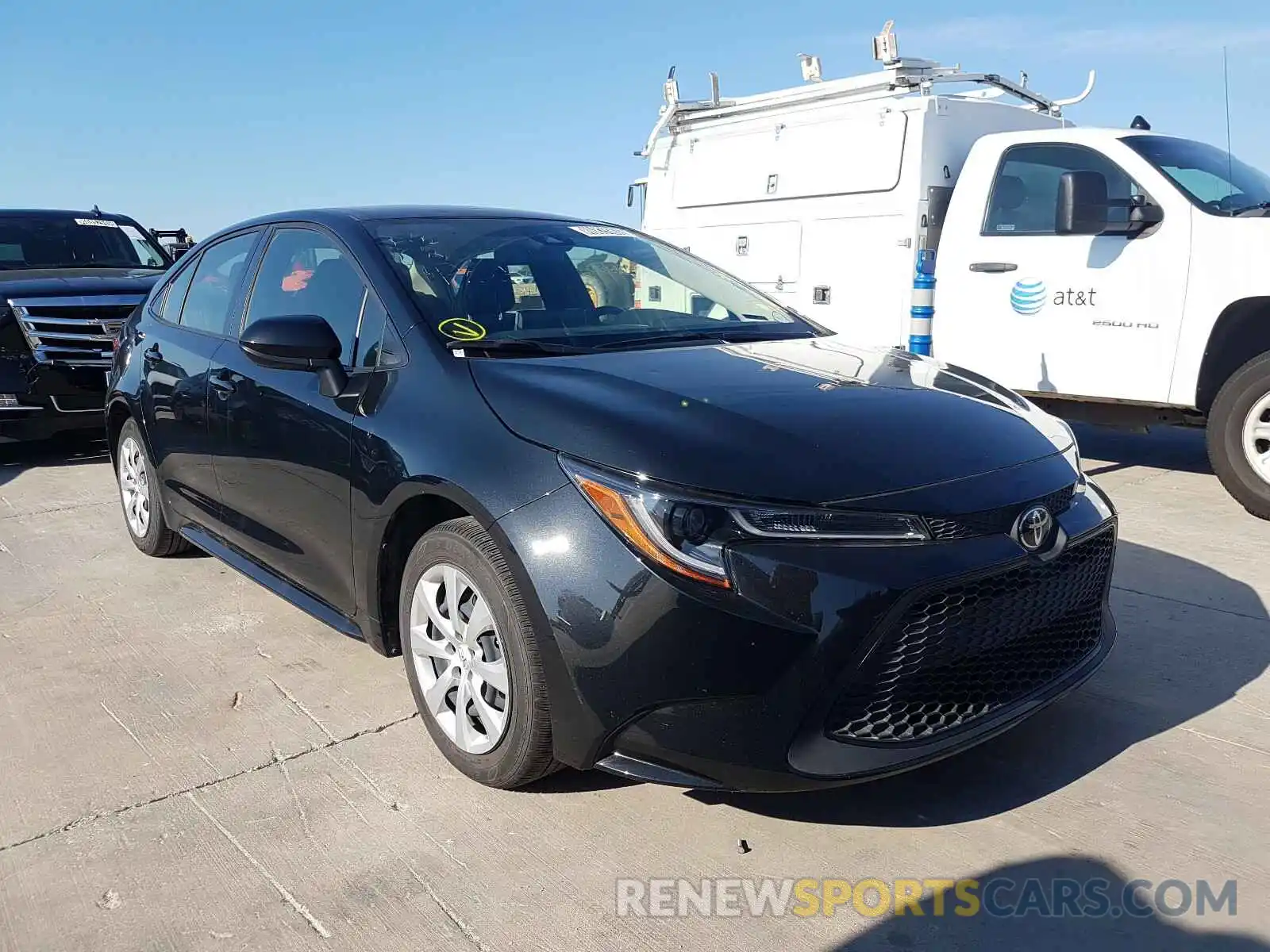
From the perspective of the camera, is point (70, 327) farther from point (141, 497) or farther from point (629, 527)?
point (629, 527)

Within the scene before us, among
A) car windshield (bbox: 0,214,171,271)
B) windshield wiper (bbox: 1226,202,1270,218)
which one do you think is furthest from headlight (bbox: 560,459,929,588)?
car windshield (bbox: 0,214,171,271)

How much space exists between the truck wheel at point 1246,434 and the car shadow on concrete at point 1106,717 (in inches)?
49.1

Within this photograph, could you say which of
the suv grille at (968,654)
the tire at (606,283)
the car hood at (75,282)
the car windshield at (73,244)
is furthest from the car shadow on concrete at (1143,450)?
the car windshield at (73,244)

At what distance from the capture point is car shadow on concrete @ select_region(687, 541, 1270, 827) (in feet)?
9.18

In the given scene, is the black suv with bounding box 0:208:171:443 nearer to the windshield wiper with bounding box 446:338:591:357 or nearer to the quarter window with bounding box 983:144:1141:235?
the windshield wiper with bounding box 446:338:591:357

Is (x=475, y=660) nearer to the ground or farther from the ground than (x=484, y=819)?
farther from the ground

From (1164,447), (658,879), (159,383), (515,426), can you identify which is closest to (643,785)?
(658,879)

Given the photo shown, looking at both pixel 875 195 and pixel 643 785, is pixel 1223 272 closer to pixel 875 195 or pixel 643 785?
pixel 875 195

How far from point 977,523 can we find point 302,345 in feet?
6.52

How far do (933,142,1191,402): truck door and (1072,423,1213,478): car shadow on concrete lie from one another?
854mm

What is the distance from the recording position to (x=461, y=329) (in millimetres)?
3195

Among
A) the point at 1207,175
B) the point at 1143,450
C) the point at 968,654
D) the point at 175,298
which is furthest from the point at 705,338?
the point at 1143,450

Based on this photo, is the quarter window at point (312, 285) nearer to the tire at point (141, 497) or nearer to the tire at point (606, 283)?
the tire at point (606, 283)

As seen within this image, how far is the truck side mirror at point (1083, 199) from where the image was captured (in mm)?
5734
